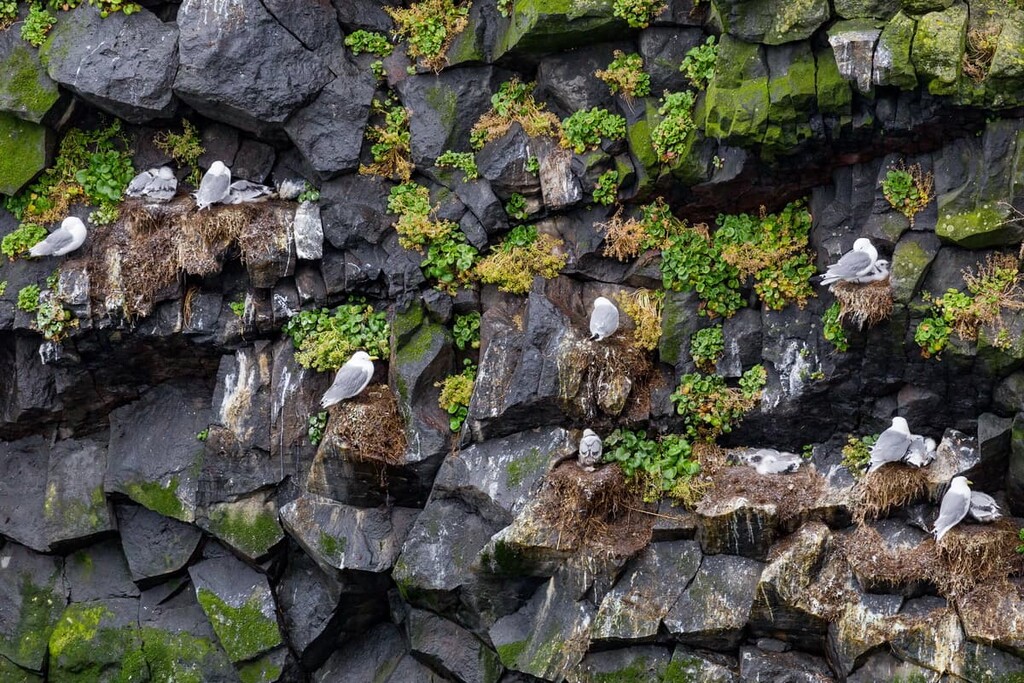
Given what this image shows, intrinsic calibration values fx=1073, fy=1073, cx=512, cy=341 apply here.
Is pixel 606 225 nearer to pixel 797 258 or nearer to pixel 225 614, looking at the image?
pixel 797 258

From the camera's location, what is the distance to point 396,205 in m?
12.2

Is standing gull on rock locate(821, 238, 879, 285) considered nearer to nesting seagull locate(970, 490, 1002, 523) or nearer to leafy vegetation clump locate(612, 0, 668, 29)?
nesting seagull locate(970, 490, 1002, 523)

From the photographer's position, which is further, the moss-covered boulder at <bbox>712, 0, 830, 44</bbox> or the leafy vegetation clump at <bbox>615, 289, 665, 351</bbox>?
the leafy vegetation clump at <bbox>615, 289, 665, 351</bbox>

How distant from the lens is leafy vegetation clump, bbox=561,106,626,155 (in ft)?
37.8

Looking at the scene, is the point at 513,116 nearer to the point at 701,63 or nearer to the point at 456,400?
the point at 701,63

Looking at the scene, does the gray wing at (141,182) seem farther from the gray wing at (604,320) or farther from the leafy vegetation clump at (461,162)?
the gray wing at (604,320)

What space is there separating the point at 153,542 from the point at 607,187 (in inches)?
261

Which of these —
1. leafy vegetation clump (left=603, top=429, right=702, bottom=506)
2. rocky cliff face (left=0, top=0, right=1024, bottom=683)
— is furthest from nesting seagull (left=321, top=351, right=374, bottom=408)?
leafy vegetation clump (left=603, top=429, right=702, bottom=506)

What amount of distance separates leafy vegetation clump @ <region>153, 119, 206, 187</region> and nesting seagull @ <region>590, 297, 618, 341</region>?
5.30m

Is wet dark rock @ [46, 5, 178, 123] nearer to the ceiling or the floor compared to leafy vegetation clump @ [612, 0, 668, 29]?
nearer to the floor

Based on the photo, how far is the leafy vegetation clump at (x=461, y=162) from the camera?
1208 cm

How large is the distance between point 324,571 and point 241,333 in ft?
9.44

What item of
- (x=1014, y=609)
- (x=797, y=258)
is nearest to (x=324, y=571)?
(x=797, y=258)

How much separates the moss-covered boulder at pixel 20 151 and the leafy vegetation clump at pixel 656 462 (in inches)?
298
